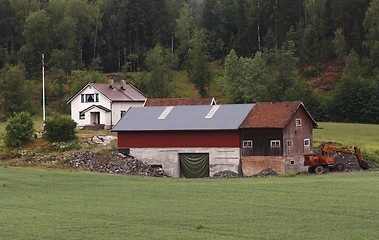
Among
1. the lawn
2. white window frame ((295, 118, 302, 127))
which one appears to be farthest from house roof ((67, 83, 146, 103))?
the lawn

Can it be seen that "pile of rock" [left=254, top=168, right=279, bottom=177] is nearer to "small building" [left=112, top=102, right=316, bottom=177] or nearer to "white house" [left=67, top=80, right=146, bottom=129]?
"small building" [left=112, top=102, right=316, bottom=177]

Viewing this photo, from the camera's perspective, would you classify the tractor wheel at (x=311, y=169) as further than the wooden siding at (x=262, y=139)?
No

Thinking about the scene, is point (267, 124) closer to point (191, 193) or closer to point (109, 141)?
point (109, 141)

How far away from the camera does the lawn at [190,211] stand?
22406mm

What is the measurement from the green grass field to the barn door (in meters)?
13.5

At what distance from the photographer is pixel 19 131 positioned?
6762 centimetres

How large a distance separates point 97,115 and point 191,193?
52.9m

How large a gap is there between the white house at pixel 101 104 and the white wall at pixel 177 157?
23517 mm

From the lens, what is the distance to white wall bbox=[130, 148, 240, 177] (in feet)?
197

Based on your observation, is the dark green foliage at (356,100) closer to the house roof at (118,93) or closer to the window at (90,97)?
the house roof at (118,93)

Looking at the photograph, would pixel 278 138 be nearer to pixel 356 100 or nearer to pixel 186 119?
pixel 186 119

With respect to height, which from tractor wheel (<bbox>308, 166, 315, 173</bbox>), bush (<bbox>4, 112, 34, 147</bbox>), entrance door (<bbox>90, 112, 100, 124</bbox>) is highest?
entrance door (<bbox>90, 112, 100, 124</bbox>)

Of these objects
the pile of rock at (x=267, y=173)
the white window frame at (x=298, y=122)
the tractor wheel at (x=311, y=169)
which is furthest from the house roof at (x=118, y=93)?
the tractor wheel at (x=311, y=169)

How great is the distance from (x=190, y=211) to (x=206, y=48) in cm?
10279
